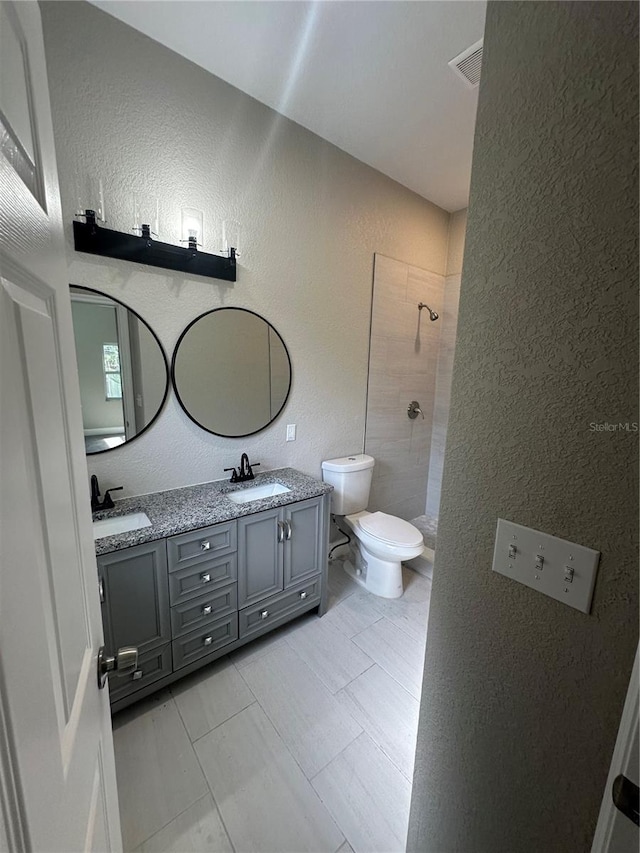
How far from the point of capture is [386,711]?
1.54 meters

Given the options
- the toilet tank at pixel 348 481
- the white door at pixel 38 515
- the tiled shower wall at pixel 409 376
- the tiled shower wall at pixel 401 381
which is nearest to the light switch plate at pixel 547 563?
the white door at pixel 38 515

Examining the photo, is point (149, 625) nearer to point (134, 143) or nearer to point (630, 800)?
point (630, 800)

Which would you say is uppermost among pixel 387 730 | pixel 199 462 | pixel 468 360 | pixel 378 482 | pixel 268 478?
pixel 468 360

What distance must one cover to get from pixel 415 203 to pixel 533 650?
303 cm

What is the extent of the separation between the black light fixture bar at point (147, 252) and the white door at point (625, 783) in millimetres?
2011

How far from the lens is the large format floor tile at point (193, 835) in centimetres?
Result: 108

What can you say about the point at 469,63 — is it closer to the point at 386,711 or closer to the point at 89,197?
the point at 89,197

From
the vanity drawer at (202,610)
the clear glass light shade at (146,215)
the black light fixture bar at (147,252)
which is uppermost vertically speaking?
the clear glass light shade at (146,215)

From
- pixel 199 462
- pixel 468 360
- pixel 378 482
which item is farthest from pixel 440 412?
pixel 468 360

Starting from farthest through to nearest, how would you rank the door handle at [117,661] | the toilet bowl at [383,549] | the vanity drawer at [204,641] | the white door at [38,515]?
the toilet bowl at [383,549], the vanity drawer at [204,641], the door handle at [117,661], the white door at [38,515]

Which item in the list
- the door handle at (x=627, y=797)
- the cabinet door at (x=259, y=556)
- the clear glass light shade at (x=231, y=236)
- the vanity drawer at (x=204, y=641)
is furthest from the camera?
the clear glass light shade at (x=231, y=236)

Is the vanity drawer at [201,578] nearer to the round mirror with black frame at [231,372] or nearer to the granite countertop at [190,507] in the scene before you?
the granite countertop at [190,507]

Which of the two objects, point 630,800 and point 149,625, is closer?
point 630,800

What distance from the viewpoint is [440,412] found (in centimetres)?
326
